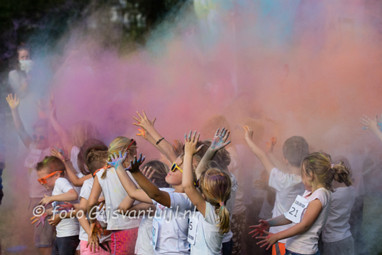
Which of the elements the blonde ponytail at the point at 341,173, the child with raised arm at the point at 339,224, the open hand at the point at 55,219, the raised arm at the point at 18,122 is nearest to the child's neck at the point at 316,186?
the blonde ponytail at the point at 341,173

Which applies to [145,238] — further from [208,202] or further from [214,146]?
[214,146]

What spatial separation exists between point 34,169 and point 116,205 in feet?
5.23

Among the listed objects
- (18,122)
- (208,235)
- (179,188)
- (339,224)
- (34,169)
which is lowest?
(339,224)

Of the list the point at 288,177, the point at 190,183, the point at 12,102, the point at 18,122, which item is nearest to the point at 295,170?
the point at 288,177

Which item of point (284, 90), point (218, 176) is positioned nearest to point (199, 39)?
point (284, 90)

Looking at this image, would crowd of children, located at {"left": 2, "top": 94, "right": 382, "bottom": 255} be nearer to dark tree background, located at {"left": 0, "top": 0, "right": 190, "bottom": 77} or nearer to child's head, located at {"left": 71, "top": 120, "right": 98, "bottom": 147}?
child's head, located at {"left": 71, "top": 120, "right": 98, "bottom": 147}

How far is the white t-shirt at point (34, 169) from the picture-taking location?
5.30m

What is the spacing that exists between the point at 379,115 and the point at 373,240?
1.05m

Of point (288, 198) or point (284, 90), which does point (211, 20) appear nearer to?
point (284, 90)

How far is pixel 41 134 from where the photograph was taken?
5680 mm

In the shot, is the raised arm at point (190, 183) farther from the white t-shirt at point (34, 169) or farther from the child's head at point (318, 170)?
the white t-shirt at point (34, 169)

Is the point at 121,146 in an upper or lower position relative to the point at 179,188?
upper

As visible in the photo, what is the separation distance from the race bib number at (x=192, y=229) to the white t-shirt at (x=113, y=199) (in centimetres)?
75

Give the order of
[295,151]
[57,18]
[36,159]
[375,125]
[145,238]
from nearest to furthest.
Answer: [145,238]
[295,151]
[375,125]
[36,159]
[57,18]
